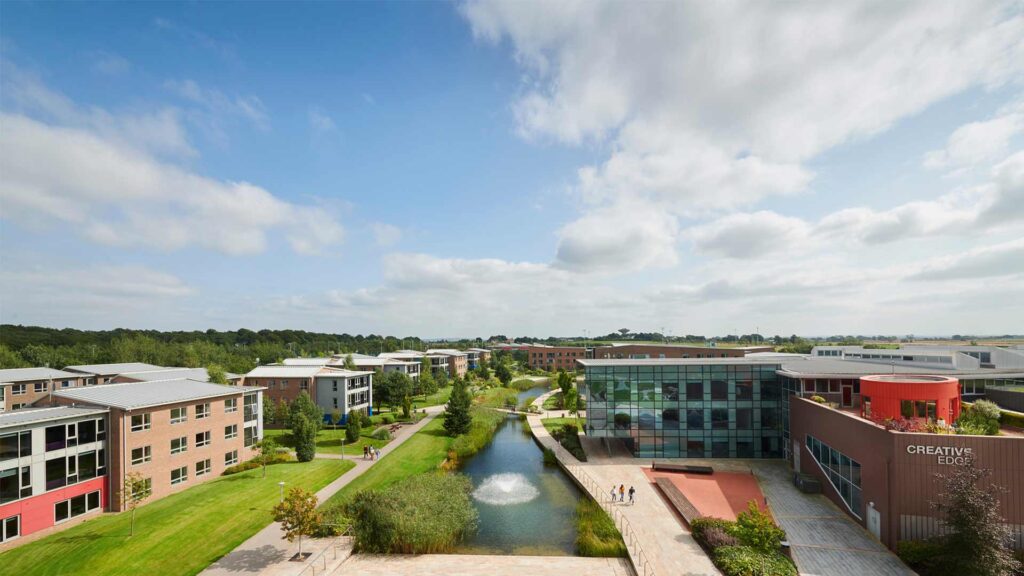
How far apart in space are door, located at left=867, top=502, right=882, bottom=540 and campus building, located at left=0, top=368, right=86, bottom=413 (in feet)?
251

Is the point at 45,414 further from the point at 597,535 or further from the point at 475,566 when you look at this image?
the point at 597,535

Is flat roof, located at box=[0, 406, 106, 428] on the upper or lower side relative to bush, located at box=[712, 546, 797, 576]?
upper

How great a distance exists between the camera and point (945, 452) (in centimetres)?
2231

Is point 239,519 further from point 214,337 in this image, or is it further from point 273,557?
point 214,337

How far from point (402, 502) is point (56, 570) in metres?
15.9

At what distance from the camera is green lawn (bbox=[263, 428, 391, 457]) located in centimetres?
4575

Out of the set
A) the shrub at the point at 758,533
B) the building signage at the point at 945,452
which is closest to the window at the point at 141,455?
the shrub at the point at 758,533

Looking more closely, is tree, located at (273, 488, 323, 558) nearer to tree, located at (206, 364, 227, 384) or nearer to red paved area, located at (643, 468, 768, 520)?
red paved area, located at (643, 468, 768, 520)

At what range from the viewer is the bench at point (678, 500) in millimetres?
26859

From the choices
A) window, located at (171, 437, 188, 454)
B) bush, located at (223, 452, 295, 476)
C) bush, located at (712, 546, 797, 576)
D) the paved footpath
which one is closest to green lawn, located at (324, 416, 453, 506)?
the paved footpath

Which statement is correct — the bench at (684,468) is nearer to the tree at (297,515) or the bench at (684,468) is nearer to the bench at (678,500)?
the bench at (678,500)

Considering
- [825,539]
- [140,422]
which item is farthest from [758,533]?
[140,422]

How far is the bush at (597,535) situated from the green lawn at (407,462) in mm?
15127

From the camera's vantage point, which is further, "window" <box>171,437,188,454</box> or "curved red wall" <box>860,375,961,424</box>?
"window" <box>171,437,188,454</box>
